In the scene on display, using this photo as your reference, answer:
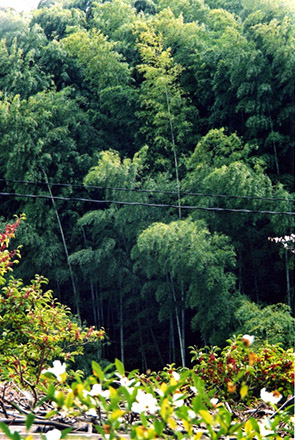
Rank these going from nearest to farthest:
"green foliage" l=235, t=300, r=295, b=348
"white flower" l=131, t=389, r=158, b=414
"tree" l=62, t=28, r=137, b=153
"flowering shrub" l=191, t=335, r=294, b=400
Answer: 1. "white flower" l=131, t=389, r=158, b=414
2. "flowering shrub" l=191, t=335, r=294, b=400
3. "green foliage" l=235, t=300, r=295, b=348
4. "tree" l=62, t=28, r=137, b=153

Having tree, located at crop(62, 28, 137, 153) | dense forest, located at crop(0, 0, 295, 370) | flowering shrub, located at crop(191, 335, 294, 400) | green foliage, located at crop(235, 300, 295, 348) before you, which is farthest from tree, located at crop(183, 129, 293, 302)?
flowering shrub, located at crop(191, 335, 294, 400)

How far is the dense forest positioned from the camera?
636 cm

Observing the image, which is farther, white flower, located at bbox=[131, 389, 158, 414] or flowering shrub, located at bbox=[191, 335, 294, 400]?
flowering shrub, located at bbox=[191, 335, 294, 400]

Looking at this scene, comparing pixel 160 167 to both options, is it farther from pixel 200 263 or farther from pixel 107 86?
pixel 200 263

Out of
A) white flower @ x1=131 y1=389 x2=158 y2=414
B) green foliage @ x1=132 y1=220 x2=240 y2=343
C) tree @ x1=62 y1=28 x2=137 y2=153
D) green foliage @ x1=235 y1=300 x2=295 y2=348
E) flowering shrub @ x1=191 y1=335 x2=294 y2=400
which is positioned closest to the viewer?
white flower @ x1=131 y1=389 x2=158 y2=414

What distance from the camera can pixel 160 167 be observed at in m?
7.72

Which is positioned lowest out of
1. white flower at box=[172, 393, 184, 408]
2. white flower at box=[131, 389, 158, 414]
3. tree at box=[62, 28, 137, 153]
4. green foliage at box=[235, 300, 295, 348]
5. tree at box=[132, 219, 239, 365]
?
green foliage at box=[235, 300, 295, 348]

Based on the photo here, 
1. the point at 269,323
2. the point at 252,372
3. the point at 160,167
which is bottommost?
the point at 269,323

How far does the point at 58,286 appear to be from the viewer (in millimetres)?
7809

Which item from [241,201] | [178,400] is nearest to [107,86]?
[241,201]

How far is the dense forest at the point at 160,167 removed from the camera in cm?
636

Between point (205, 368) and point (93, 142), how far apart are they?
252 inches

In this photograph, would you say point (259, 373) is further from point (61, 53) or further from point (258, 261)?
point (61, 53)

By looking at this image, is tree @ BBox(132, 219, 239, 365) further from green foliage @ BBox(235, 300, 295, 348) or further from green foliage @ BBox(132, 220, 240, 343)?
green foliage @ BBox(235, 300, 295, 348)
